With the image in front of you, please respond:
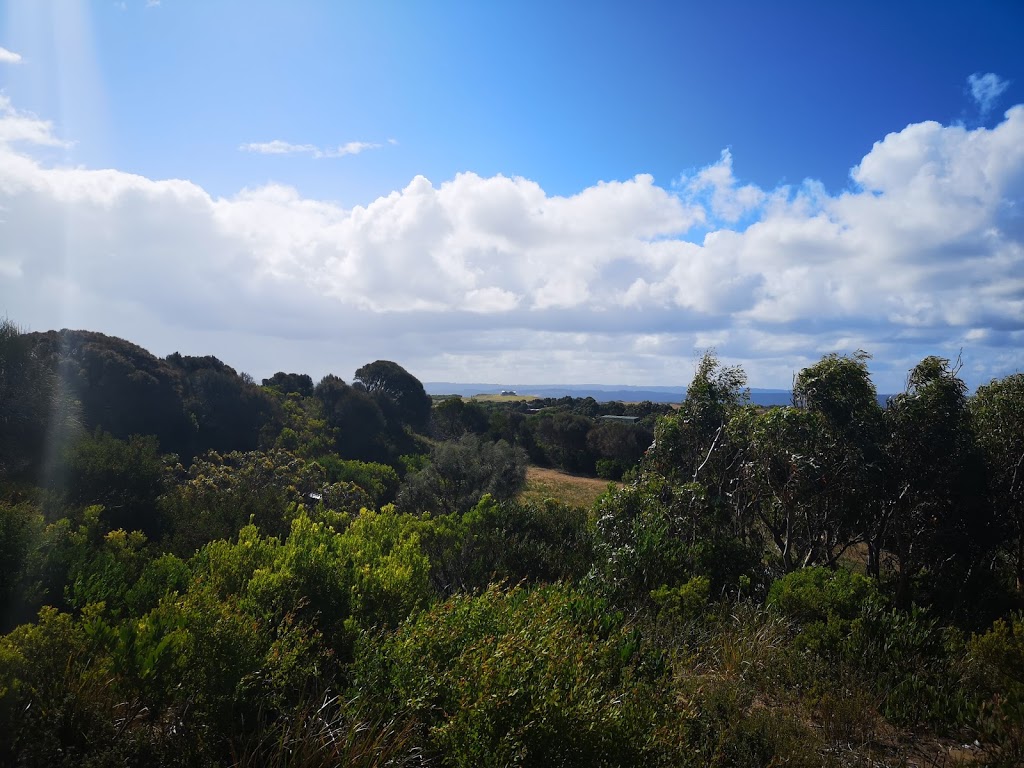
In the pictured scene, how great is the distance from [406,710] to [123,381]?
26.9m

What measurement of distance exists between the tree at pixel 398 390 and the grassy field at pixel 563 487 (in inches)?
362

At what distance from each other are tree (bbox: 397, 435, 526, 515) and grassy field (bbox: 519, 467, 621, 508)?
1.71 meters

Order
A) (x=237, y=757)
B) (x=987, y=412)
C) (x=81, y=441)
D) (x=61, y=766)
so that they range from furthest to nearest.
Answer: (x=81, y=441) < (x=987, y=412) < (x=237, y=757) < (x=61, y=766)

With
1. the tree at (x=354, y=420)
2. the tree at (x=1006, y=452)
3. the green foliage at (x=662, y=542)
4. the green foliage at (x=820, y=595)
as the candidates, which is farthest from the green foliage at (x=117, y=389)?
the tree at (x=1006, y=452)

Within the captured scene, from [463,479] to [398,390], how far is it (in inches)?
840

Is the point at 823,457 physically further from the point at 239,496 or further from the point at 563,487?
the point at 563,487

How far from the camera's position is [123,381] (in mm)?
25078

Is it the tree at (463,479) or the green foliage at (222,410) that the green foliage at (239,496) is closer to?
the tree at (463,479)

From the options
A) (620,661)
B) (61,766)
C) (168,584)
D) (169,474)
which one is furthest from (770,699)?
(169,474)

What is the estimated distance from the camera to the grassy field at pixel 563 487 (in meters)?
26.3

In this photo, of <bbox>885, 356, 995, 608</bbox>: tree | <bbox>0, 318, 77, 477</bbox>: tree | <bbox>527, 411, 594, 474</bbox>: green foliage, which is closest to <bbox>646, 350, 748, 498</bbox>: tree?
<bbox>885, 356, 995, 608</bbox>: tree

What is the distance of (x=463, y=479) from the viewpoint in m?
22.2

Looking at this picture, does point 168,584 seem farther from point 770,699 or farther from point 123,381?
A: point 123,381

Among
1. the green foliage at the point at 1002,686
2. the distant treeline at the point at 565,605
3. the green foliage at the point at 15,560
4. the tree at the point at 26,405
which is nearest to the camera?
the distant treeline at the point at 565,605
